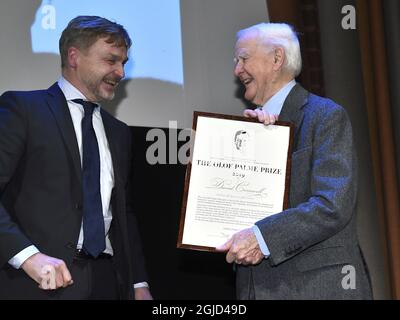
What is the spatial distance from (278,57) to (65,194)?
97 centimetres

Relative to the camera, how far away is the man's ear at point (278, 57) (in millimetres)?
2737

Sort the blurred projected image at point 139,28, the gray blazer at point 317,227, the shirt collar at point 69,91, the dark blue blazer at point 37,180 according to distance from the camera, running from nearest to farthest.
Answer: the gray blazer at point 317,227 < the dark blue blazer at point 37,180 < the shirt collar at point 69,91 < the blurred projected image at point 139,28

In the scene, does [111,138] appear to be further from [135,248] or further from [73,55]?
[135,248]

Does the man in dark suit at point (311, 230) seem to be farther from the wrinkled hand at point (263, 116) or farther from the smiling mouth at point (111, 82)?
the smiling mouth at point (111, 82)

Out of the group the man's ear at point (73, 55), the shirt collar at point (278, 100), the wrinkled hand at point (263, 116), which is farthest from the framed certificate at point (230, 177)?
the man's ear at point (73, 55)

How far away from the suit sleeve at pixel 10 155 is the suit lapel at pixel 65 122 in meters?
0.14

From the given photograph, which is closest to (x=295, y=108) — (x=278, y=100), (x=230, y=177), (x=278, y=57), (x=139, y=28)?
(x=278, y=100)

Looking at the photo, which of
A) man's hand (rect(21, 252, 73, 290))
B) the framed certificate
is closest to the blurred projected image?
the framed certificate

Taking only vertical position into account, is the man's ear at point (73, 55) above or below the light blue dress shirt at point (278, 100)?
above

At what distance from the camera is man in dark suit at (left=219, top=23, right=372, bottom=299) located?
240cm

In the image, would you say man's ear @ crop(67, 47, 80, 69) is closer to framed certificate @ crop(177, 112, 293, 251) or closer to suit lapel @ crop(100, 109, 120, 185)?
suit lapel @ crop(100, 109, 120, 185)

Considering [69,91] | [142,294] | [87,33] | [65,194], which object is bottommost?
[142,294]

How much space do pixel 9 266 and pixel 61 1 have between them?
150 cm

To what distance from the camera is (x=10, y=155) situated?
2518 mm
